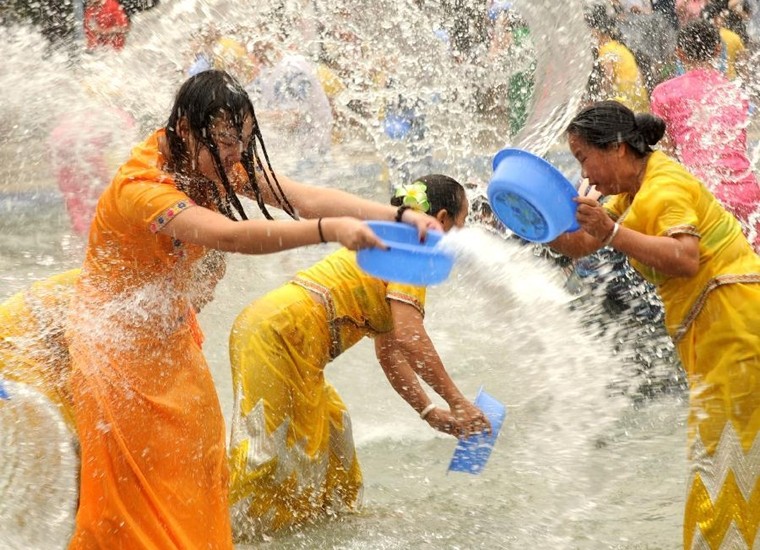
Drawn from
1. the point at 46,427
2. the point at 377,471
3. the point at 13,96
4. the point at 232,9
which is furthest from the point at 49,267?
the point at 46,427

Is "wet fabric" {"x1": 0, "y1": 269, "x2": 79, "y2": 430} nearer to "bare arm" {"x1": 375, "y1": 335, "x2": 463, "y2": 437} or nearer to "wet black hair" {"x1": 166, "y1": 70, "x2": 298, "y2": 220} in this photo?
"wet black hair" {"x1": 166, "y1": 70, "x2": 298, "y2": 220}

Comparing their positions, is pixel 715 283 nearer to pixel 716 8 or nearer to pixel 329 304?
pixel 329 304

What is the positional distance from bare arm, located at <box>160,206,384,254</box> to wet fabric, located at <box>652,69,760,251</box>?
11.0 ft

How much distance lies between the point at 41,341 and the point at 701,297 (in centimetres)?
198

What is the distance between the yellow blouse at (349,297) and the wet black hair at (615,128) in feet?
2.90

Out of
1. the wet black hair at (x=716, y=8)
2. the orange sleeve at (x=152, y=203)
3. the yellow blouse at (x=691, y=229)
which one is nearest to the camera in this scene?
the orange sleeve at (x=152, y=203)

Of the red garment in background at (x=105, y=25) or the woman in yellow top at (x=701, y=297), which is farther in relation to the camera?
the red garment in background at (x=105, y=25)

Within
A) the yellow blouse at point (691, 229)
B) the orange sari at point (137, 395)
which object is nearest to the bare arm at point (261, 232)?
the orange sari at point (137, 395)

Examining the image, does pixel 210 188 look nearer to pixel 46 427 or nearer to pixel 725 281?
pixel 46 427

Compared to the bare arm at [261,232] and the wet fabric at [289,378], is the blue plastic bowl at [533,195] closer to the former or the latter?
the wet fabric at [289,378]

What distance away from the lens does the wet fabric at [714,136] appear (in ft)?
17.7

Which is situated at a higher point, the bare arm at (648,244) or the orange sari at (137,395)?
the bare arm at (648,244)

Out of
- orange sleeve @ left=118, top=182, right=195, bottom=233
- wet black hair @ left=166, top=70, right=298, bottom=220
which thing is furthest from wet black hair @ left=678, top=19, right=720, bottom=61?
orange sleeve @ left=118, top=182, right=195, bottom=233

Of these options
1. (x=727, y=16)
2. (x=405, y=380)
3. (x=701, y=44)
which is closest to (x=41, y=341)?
(x=405, y=380)
